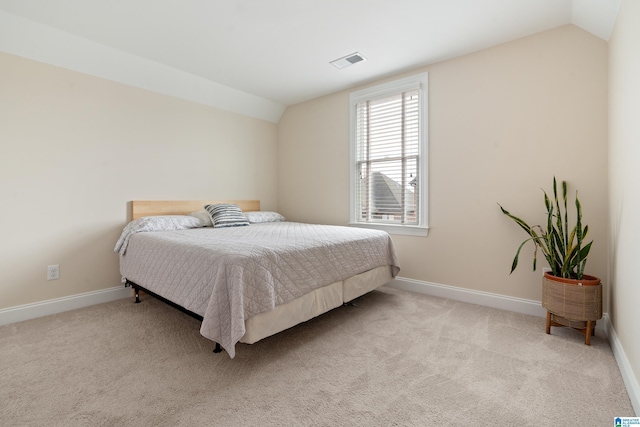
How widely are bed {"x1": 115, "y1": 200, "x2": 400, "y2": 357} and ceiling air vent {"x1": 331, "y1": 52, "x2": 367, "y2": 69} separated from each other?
1.69 metres

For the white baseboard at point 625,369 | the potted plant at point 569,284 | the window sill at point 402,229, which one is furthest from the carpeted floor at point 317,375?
the window sill at point 402,229

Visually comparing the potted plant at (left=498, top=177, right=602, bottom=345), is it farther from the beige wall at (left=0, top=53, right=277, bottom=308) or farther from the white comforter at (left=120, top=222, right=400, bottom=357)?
the beige wall at (left=0, top=53, right=277, bottom=308)

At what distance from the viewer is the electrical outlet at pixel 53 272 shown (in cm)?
267

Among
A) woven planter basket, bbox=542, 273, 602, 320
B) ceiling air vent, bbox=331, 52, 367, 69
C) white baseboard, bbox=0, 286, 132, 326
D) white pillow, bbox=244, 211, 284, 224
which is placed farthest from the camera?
white pillow, bbox=244, 211, 284, 224

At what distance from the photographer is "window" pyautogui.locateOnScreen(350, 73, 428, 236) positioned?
3229mm

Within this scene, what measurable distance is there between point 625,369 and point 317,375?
166 centimetres

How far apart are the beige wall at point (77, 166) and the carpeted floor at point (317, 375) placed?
536mm

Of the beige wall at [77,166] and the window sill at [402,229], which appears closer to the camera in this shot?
the beige wall at [77,166]

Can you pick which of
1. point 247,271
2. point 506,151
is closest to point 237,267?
point 247,271

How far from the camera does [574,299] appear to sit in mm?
2062

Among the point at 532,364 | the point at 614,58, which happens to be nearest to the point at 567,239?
the point at 532,364

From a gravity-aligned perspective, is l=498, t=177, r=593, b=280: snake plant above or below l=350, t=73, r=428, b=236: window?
below

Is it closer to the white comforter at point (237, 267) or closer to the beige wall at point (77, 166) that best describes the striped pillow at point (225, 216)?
the beige wall at point (77, 166)

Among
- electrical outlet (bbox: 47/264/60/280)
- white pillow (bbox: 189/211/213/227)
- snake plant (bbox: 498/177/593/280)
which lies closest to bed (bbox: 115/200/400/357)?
white pillow (bbox: 189/211/213/227)
